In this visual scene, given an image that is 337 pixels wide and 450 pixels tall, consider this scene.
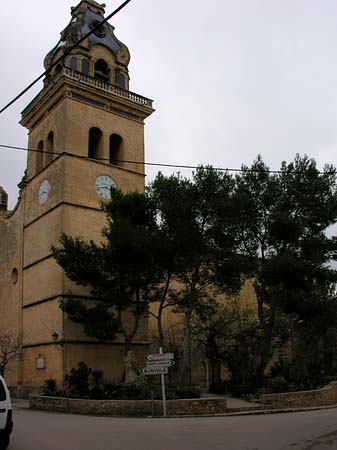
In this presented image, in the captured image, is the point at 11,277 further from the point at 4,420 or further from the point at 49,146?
the point at 4,420

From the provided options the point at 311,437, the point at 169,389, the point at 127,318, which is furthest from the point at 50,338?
the point at 311,437

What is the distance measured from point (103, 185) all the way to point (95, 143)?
3.56 metres

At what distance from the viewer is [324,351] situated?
101 feet

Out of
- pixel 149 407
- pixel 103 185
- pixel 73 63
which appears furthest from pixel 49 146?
pixel 149 407

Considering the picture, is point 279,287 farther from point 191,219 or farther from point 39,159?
point 39,159

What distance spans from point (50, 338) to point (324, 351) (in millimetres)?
15406

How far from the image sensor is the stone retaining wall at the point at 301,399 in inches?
852

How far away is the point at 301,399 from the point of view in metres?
22.3

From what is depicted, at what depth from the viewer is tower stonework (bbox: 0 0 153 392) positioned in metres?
27.8

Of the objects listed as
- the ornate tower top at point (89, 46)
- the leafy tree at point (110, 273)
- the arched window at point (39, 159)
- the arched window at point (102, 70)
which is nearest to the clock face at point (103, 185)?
the arched window at point (39, 159)

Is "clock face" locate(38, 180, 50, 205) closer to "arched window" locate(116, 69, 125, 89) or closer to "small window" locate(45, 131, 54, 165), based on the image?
"small window" locate(45, 131, 54, 165)

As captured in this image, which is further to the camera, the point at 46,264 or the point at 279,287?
the point at 46,264

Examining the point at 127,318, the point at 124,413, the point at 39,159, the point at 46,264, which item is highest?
the point at 39,159

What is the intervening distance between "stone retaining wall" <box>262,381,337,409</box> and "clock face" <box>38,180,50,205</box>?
16780 mm
